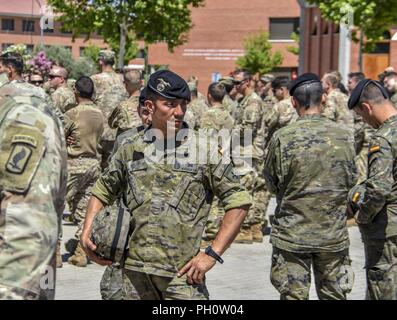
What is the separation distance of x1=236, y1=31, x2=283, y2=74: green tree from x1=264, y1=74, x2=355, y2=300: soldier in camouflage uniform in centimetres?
5651

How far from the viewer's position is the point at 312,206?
616 centimetres

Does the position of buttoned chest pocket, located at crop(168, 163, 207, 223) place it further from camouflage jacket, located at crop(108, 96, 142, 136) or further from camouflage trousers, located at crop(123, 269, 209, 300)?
camouflage jacket, located at crop(108, 96, 142, 136)

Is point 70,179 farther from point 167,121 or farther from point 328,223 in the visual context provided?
point 167,121

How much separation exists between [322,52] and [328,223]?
38.8m

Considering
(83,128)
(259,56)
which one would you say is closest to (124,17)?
(83,128)

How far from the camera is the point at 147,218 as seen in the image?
4.73 m

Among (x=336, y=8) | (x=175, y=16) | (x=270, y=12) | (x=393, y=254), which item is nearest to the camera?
(x=393, y=254)

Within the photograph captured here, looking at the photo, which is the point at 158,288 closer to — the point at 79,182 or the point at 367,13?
the point at 79,182

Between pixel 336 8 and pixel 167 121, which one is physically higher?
pixel 336 8

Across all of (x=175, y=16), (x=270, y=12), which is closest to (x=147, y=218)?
(x=175, y=16)

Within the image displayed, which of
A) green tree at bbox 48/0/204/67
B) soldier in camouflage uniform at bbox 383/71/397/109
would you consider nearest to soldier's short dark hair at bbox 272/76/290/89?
soldier in camouflage uniform at bbox 383/71/397/109

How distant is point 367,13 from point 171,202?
1876cm

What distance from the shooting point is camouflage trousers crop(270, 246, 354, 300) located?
6176mm

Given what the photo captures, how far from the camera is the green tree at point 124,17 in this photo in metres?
30.6
